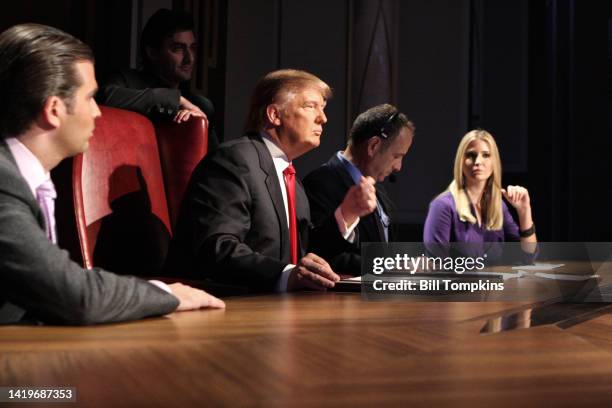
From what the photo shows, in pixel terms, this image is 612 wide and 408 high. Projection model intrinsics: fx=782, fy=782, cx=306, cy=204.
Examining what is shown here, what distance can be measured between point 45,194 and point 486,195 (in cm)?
260

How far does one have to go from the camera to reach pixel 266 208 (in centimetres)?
191

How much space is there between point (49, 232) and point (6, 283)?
8.8 inches

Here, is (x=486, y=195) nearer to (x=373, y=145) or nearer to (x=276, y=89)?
(x=373, y=145)

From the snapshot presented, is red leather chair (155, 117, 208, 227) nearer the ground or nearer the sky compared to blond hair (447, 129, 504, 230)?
nearer the sky

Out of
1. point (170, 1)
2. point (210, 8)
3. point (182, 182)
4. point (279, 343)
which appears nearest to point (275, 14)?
point (210, 8)

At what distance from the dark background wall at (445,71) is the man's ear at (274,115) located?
189 centimetres

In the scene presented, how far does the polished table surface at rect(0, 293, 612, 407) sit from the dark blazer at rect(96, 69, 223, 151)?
127 cm

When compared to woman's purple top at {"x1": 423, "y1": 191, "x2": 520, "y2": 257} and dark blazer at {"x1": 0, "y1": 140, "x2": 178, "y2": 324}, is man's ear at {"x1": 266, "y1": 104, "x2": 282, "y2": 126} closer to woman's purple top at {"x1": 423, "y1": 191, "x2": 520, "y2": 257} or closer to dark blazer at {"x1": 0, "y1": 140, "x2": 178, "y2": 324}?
dark blazer at {"x1": 0, "y1": 140, "x2": 178, "y2": 324}

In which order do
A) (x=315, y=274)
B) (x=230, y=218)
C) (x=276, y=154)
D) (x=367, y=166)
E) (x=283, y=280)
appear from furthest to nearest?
(x=367, y=166) < (x=276, y=154) < (x=230, y=218) < (x=283, y=280) < (x=315, y=274)

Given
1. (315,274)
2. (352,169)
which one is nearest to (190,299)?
(315,274)

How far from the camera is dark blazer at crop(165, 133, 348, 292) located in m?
1.76

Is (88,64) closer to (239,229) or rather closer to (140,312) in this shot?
(140,312)

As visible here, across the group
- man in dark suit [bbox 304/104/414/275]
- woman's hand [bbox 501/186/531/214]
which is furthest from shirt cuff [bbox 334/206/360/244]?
woman's hand [bbox 501/186/531/214]

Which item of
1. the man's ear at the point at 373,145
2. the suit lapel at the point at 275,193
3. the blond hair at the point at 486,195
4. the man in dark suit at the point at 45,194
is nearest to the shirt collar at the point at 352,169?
the man's ear at the point at 373,145
